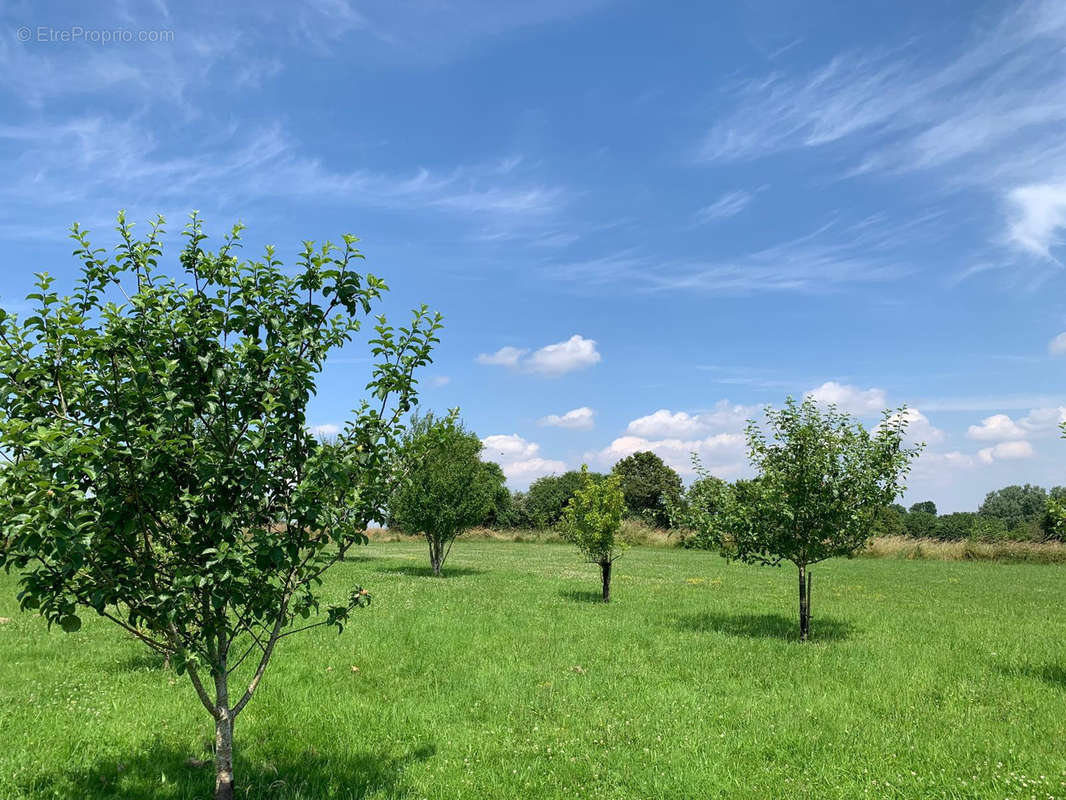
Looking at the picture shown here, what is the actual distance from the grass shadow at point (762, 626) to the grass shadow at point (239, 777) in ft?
37.2

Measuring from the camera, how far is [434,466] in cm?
3559

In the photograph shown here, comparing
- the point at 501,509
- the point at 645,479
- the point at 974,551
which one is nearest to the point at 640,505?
the point at 645,479

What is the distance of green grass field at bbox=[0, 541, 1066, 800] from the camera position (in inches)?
331

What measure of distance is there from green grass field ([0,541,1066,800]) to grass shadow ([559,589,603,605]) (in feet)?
13.3

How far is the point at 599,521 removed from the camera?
24.4 meters

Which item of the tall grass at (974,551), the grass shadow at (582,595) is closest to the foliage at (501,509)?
the tall grass at (974,551)

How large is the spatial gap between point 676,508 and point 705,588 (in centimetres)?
1105

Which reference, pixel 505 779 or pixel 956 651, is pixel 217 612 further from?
pixel 956 651

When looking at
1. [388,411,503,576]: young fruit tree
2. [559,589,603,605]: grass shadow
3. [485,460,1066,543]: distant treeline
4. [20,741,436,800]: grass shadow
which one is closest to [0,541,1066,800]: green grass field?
[20,741,436,800]: grass shadow

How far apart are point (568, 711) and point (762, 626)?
1038cm

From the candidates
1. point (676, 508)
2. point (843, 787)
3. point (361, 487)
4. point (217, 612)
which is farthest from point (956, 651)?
point (217, 612)

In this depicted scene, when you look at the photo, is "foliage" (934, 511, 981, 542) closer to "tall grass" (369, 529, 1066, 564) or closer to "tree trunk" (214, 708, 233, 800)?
"tall grass" (369, 529, 1066, 564)

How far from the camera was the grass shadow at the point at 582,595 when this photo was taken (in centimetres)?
2445

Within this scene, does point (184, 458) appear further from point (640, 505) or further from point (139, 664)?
point (640, 505)
